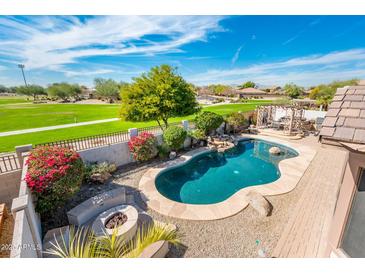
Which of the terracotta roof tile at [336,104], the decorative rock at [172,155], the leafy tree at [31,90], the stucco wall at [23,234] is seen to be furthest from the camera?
the leafy tree at [31,90]

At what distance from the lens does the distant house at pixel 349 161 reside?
236cm

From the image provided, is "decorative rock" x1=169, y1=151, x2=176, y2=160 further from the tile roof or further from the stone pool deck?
the tile roof

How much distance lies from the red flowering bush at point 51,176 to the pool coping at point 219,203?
2988mm

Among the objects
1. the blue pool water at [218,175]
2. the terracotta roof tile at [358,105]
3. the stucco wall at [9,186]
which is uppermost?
the terracotta roof tile at [358,105]

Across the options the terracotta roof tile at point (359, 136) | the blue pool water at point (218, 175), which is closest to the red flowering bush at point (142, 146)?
the blue pool water at point (218, 175)

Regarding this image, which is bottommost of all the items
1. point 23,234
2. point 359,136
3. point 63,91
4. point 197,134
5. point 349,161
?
point 197,134

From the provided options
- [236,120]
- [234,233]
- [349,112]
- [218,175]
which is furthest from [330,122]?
[236,120]

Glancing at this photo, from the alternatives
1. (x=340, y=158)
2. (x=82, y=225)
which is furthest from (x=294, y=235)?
(x=340, y=158)

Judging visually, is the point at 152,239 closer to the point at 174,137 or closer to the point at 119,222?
the point at 119,222

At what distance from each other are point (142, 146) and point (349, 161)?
9149mm

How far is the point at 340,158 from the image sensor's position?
11117mm

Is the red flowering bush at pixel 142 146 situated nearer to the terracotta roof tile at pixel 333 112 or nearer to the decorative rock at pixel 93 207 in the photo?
the decorative rock at pixel 93 207

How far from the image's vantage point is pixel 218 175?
33.9 feet
